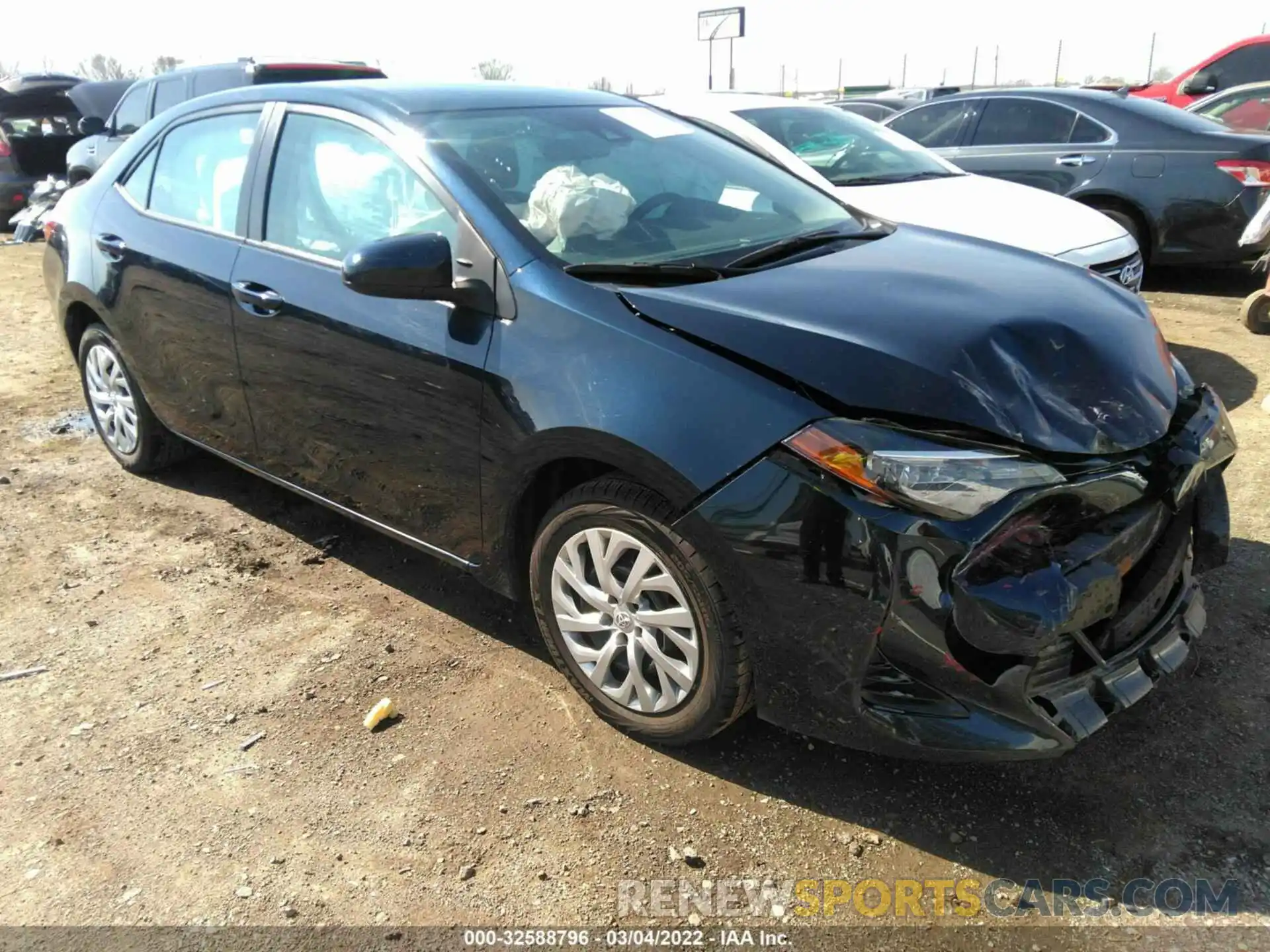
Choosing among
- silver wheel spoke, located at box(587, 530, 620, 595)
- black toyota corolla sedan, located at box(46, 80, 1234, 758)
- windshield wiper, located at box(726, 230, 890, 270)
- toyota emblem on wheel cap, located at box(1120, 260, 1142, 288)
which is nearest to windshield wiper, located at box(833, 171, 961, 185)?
toyota emblem on wheel cap, located at box(1120, 260, 1142, 288)

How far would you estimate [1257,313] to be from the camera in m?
6.17

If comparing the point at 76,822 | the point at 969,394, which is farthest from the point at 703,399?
the point at 76,822

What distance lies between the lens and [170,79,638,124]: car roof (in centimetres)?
322

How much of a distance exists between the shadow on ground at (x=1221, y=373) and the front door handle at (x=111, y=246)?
4.97 m

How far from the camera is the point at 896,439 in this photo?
216 centimetres

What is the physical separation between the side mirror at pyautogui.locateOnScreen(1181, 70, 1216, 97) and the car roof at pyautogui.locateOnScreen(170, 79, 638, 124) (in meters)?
9.24

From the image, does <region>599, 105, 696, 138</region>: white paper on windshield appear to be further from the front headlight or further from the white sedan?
the front headlight

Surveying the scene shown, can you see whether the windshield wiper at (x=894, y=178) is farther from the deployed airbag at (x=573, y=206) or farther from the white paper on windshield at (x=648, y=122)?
the deployed airbag at (x=573, y=206)

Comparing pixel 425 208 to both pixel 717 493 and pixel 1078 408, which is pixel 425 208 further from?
pixel 1078 408

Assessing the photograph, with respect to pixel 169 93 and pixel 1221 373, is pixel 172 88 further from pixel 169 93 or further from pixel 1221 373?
pixel 1221 373

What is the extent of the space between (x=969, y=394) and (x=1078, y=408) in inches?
12.4

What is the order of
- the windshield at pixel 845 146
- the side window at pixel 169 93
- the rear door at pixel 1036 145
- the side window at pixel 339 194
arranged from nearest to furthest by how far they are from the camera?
the side window at pixel 339 194 → the windshield at pixel 845 146 → the rear door at pixel 1036 145 → the side window at pixel 169 93

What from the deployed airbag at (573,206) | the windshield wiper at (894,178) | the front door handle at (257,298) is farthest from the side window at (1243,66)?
the front door handle at (257,298)

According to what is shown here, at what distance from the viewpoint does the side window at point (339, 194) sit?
2.98 metres
